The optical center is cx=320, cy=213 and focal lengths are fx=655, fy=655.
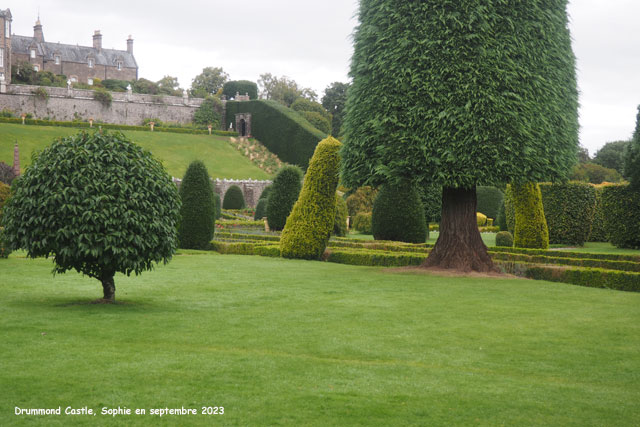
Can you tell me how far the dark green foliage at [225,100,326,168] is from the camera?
65.6 meters

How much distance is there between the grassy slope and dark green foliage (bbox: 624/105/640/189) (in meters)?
38.3

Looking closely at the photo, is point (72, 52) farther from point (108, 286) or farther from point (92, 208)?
point (92, 208)

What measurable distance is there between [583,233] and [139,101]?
5751cm

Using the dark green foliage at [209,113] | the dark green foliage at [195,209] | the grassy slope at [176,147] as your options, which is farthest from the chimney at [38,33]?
the dark green foliage at [195,209]

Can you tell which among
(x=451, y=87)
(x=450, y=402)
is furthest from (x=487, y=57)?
(x=450, y=402)

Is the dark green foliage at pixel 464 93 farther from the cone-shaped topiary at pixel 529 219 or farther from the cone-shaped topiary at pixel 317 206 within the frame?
the cone-shaped topiary at pixel 529 219

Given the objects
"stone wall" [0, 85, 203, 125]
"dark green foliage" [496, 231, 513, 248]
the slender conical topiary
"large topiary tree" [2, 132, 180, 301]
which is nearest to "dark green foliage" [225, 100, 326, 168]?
"stone wall" [0, 85, 203, 125]

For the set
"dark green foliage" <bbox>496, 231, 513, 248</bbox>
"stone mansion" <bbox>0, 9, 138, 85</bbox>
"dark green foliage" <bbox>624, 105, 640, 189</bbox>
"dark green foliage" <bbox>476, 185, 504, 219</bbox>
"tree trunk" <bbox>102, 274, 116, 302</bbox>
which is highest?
"stone mansion" <bbox>0, 9, 138, 85</bbox>

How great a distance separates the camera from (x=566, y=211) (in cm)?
2439

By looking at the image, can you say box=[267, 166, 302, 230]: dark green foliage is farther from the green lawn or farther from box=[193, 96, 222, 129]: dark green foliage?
box=[193, 96, 222, 129]: dark green foliage

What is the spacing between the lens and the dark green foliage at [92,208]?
28.1 feet

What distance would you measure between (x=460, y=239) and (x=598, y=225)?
1548 centimetres

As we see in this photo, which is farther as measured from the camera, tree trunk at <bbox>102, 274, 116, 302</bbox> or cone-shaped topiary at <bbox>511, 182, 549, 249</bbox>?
cone-shaped topiary at <bbox>511, 182, 549, 249</bbox>

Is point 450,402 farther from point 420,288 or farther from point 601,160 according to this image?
point 601,160
